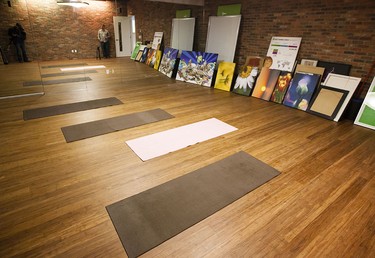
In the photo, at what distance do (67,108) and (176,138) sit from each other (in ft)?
8.38

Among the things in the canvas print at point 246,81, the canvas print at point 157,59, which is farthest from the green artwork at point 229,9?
the canvas print at point 157,59

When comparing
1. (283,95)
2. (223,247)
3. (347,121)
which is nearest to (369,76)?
(347,121)

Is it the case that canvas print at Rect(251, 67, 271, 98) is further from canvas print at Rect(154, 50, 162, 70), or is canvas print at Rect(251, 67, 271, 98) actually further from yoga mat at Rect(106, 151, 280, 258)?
canvas print at Rect(154, 50, 162, 70)

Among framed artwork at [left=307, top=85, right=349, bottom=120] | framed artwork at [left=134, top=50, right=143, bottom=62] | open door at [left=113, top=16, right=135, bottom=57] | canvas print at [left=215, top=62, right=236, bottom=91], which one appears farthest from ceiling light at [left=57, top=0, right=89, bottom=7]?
framed artwork at [left=307, top=85, right=349, bottom=120]

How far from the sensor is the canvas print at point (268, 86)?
196 inches

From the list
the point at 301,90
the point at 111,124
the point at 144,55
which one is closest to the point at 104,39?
the point at 144,55

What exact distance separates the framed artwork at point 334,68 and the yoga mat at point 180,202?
10.7 ft

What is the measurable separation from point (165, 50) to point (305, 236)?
6.81 meters

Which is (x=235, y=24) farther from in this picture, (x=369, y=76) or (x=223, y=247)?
(x=223, y=247)

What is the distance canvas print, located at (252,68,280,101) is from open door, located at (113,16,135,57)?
3588mm

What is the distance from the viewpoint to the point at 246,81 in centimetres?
536

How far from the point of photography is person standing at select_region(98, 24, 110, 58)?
17.8 ft

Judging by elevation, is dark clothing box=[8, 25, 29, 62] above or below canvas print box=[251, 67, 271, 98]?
above

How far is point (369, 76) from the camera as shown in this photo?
407 centimetres
